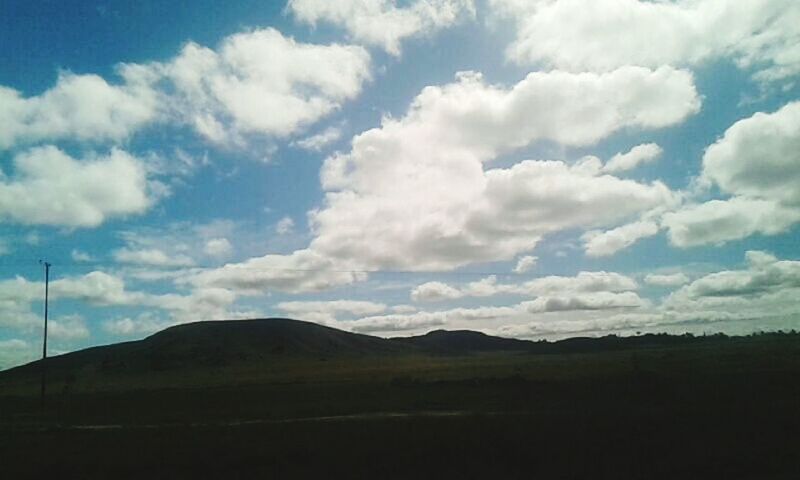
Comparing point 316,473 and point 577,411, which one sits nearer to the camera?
point 316,473

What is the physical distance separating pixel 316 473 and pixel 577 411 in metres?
19.8

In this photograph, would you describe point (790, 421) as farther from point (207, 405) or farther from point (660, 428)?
point (207, 405)

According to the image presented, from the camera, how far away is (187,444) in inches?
1102

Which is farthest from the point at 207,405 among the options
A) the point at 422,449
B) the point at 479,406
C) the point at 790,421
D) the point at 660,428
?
the point at 790,421

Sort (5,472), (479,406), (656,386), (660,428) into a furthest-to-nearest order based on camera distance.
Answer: (656,386) → (479,406) → (660,428) → (5,472)

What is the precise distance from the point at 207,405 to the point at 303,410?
14354mm

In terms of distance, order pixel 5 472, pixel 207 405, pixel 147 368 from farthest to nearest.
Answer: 1. pixel 147 368
2. pixel 207 405
3. pixel 5 472

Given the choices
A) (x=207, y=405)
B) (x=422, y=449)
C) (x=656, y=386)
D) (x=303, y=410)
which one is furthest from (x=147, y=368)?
(x=422, y=449)

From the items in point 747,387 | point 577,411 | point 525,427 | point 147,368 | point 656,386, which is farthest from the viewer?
point 147,368

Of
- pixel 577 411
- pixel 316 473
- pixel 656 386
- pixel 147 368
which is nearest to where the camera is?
pixel 316 473

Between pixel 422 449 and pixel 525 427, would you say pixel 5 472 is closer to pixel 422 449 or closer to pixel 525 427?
pixel 422 449

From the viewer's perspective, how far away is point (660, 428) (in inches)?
1066

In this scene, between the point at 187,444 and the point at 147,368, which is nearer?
the point at 187,444

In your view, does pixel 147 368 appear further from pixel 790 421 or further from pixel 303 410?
pixel 790 421
